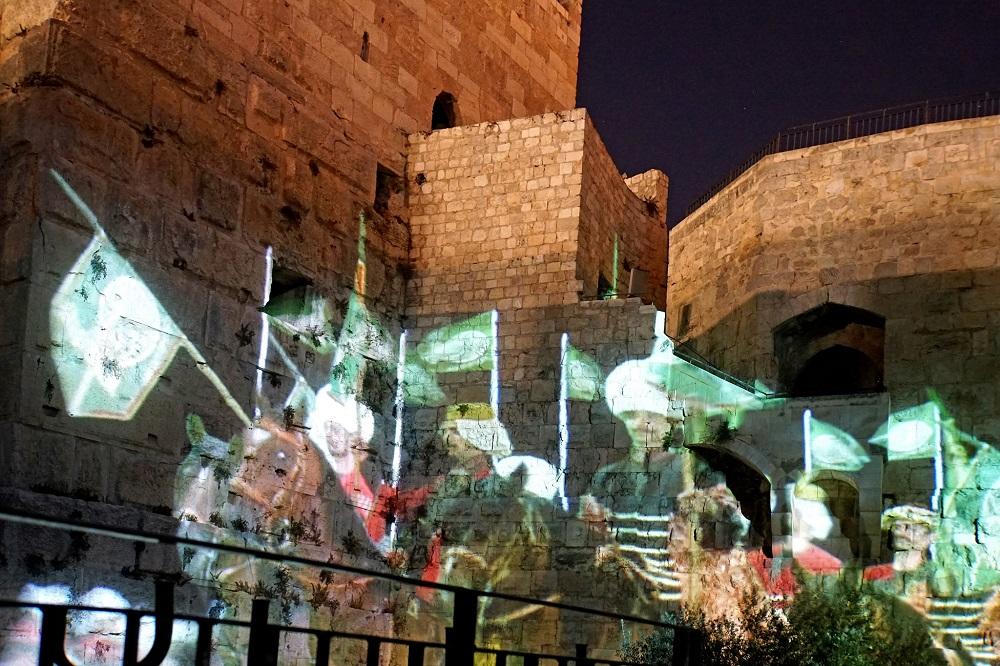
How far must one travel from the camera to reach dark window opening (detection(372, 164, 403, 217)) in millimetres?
11109

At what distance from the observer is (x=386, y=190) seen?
11.2 meters

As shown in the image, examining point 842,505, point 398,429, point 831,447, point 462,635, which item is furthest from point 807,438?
point 462,635

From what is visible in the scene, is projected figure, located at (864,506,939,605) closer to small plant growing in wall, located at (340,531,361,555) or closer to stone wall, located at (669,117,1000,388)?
stone wall, located at (669,117,1000,388)

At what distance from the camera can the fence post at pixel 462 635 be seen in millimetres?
3971

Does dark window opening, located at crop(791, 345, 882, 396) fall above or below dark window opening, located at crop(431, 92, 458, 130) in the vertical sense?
below

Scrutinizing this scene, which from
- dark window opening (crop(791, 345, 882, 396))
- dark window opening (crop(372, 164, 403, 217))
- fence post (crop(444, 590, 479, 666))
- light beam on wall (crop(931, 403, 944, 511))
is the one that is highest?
dark window opening (crop(372, 164, 403, 217))

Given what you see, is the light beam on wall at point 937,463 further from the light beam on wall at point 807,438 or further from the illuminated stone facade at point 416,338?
the light beam on wall at point 807,438

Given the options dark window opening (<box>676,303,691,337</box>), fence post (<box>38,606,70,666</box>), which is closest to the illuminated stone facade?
dark window opening (<box>676,303,691,337</box>)

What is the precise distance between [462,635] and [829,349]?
392 inches

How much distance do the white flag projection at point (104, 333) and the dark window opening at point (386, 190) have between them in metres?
3.16

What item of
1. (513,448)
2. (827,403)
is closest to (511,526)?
(513,448)

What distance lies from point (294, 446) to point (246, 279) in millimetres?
1425

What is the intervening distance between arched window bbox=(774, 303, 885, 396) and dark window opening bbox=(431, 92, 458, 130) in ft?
13.6

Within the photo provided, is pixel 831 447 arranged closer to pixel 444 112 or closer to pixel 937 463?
pixel 937 463
